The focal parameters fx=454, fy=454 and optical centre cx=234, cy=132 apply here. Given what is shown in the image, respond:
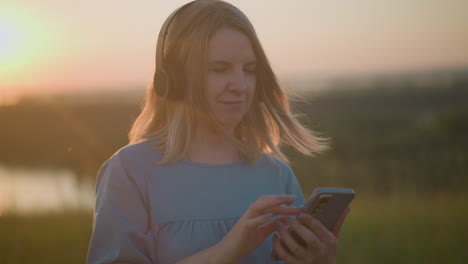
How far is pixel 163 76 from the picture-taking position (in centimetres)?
213

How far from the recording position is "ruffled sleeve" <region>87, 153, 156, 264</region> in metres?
1.81

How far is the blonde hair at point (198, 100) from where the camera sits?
6.73ft

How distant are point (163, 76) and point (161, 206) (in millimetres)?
607

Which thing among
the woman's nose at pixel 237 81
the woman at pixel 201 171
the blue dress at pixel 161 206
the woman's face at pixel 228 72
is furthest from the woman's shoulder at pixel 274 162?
the woman's nose at pixel 237 81

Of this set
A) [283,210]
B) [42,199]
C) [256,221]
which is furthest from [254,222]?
[42,199]

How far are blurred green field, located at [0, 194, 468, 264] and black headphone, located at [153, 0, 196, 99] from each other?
12.2 feet

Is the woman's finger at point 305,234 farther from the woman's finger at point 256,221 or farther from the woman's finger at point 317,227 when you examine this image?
the woman's finger at point 256,221

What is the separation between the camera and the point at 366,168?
69.0ft

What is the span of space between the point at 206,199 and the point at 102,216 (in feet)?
1.50

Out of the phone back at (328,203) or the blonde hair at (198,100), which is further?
the blonde hair at (198,100)

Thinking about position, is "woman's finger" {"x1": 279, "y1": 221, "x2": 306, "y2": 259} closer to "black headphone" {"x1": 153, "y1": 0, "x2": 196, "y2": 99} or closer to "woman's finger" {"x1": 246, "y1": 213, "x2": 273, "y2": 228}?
"woman's finger" {"x1": 246, "y1": 213, "x2": 273, "y2": 228}

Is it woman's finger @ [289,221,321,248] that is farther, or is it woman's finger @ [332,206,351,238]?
woman's finger @ [332,206,351,238]

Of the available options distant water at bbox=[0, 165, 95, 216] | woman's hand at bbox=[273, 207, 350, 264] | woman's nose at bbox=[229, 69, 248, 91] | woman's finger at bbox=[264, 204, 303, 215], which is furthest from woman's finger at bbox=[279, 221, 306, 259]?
distant water at bbox=[0, 165, 95, 216]

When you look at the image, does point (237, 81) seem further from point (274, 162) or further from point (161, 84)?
point (274, 162)
